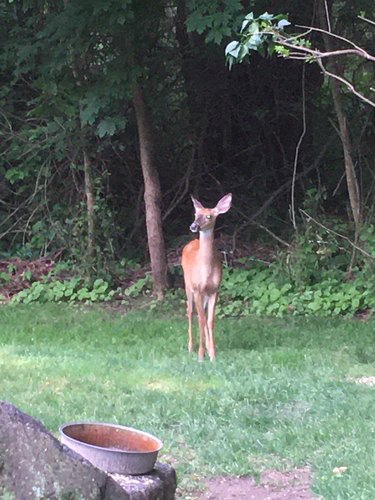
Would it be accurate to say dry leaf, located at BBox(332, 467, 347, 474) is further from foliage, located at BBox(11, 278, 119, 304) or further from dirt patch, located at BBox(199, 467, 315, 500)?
foliage, located at BBox(11, 278, 119, 304)

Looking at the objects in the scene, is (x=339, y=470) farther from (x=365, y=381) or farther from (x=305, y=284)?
(x=305, y=284)

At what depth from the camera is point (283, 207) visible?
15.5m

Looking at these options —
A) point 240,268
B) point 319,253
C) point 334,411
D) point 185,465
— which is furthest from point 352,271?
point 185,465

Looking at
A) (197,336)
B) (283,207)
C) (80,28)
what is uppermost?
(80,28)

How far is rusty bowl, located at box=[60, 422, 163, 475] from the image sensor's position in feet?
12.8

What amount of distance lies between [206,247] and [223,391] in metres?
2.68

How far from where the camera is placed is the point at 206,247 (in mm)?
9070

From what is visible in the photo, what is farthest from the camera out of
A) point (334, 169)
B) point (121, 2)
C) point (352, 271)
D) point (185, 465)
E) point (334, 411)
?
point (334, 169)

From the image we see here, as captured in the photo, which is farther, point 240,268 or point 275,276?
point 240,268

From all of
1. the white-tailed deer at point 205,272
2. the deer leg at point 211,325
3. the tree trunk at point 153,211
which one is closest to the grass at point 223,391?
the deer leg at point 211,325

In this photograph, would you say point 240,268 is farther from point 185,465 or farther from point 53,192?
point 185,465

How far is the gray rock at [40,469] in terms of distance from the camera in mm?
3572

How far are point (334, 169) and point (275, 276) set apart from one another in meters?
4.06

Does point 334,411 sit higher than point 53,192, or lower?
lower
